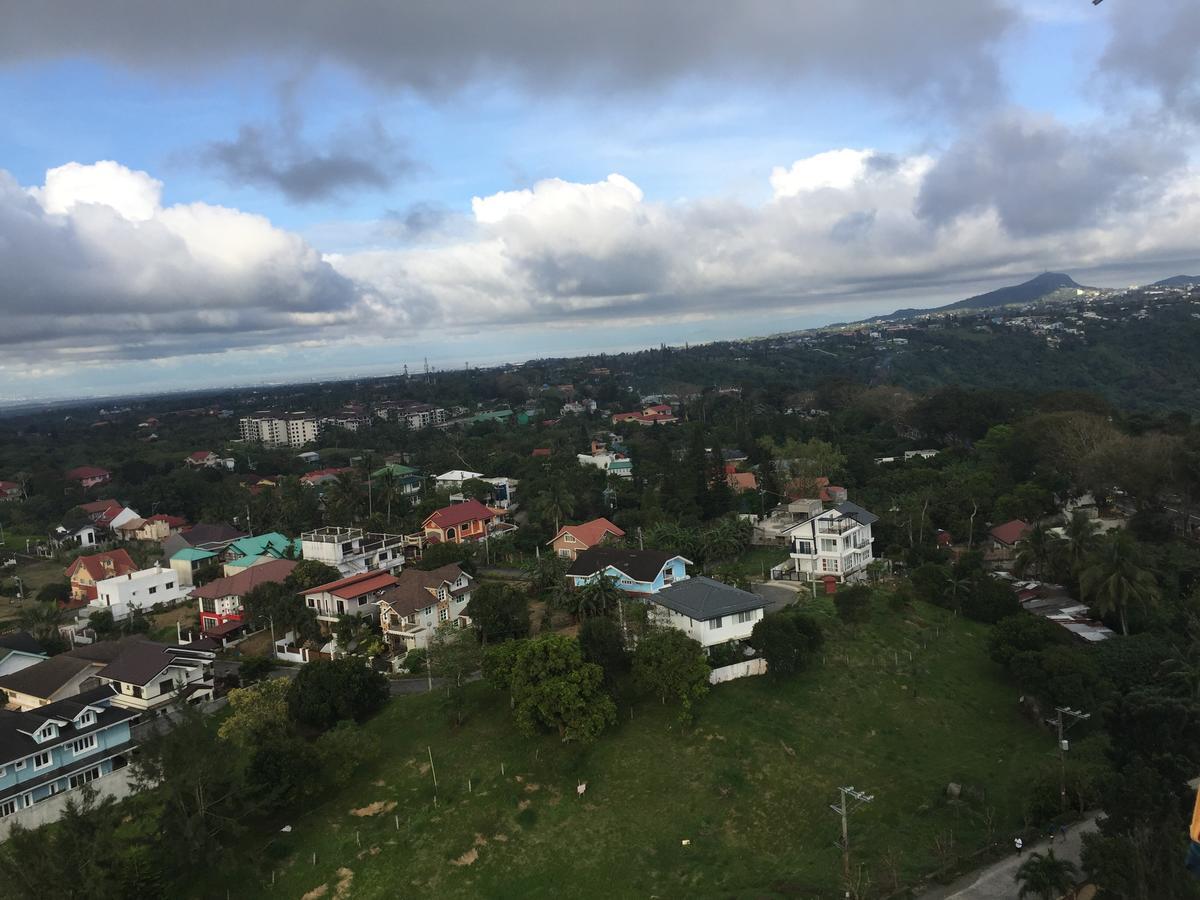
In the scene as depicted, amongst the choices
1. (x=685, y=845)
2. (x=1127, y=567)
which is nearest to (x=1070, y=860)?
(x=685, y=845)

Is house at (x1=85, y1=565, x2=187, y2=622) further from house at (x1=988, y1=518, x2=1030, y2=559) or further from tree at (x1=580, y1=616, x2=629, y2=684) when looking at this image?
house at (x1=988, y1=518, x2=1030, y2=559)

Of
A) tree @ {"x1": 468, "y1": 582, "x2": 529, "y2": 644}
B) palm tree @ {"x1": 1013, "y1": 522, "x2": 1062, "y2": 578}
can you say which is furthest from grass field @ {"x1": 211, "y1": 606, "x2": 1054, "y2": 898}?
palm tree @ {"x1": 1013, "y1": 522, "x2": 1062, "y2": 578}

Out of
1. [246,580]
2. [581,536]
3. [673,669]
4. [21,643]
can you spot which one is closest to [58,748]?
[21,643]

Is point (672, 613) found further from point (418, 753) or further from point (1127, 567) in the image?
point (1127, 567)

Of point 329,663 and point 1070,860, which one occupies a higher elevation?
point 329,663

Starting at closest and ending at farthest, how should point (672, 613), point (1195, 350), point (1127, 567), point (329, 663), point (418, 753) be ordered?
point (418, 753), point (329, 663), point (672, 613), point (1127, 567), point (1195, 350)

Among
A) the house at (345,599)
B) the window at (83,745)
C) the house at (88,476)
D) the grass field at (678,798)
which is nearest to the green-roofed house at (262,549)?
the house at (345,599)
